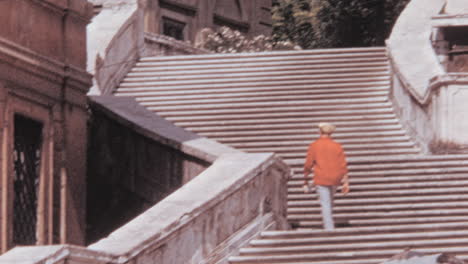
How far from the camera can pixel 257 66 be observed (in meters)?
25.4

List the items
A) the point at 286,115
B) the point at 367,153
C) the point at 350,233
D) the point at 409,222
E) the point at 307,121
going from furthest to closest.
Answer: the point at 286,115, the point at 307,121, the point at 367,153, the point at 409,222, the point at 350,233

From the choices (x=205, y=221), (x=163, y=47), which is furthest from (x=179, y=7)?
(x=205, y=221)

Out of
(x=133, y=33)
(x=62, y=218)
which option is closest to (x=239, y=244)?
(x=62, y=218)

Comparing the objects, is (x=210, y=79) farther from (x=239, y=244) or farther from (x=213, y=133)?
(x=239, y=244)

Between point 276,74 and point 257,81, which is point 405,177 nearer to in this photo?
point 257,81

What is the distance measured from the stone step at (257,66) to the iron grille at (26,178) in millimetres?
7364

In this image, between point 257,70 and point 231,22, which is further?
point 231,22

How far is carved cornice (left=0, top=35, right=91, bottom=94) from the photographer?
17.2 metres

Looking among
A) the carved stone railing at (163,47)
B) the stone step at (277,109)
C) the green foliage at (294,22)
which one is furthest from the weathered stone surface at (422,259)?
the green foliage at (294,22)

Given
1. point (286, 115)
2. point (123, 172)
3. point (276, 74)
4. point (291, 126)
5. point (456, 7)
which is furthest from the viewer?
point (456, 7)

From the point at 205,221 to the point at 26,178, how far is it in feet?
12.2

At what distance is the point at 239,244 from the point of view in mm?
15336

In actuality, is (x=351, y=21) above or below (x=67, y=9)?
above

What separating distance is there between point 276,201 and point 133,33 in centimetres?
1121
